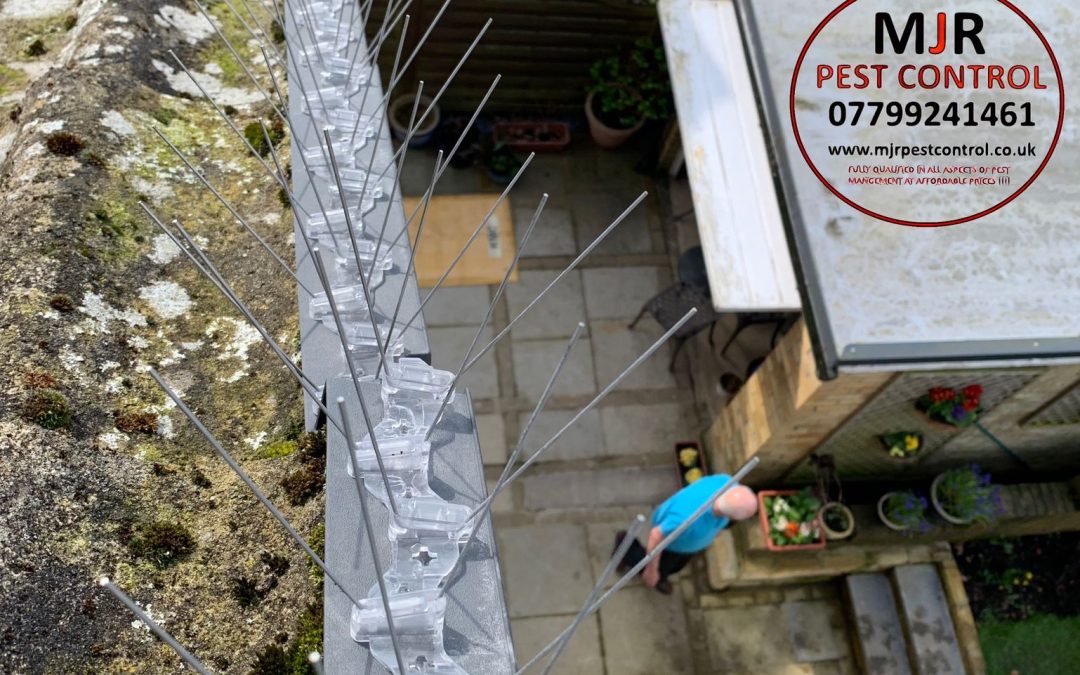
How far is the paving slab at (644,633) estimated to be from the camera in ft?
17.5

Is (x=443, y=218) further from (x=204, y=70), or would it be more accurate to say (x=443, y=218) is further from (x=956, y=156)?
(x=956, y=156)

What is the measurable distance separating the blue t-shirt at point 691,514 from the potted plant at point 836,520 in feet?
3.83

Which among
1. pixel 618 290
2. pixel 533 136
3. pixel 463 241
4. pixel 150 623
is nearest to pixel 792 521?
pixel 618 290

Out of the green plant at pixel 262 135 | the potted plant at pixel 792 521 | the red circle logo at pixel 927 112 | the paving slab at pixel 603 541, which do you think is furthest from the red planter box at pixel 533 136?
the green plant at pixel 262 135

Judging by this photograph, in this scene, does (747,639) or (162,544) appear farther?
(747,639)

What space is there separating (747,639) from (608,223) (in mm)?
3866

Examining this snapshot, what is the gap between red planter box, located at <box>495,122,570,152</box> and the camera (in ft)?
25.0

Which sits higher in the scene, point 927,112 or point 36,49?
point 36,49

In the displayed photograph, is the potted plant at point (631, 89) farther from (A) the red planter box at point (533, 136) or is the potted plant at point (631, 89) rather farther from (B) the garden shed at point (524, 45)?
(A) the red planter box at point (533, 136)

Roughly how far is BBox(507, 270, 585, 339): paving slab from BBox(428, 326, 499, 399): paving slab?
36 cm

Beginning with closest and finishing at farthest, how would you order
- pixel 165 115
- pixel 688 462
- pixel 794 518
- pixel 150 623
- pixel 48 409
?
pixel 150 623 → pixel 48 409 → pixel 165 115 → pixel 794 518 → pixel 688 462

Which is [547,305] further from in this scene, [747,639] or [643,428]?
[747,639]

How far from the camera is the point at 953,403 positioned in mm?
4469

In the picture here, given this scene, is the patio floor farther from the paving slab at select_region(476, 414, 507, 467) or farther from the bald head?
the bald head
